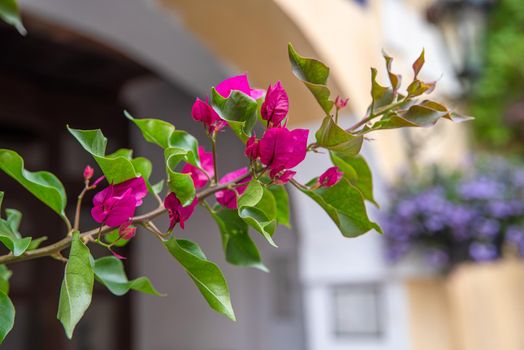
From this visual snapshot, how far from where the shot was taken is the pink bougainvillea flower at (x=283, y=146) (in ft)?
1.52

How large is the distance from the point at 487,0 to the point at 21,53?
1.80 m

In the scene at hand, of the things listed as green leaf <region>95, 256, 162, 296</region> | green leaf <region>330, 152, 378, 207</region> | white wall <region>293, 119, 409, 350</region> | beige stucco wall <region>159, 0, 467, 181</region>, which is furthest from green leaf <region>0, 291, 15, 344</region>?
white wall <region>293, 119, 409, 350</region>

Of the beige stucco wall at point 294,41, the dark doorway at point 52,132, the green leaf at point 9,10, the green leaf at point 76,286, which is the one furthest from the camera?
the dark doorway at point 52,132

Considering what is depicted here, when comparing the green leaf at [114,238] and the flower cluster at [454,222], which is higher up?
the flower cluster at [454,222]

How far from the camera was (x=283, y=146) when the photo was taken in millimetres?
466

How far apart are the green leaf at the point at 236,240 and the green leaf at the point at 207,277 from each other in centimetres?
9

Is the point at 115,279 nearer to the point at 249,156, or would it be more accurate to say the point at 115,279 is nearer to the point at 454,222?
the point at 249,156

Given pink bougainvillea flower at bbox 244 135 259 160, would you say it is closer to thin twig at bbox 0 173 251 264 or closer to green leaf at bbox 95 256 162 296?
thin twig at bbox 0 173 251 264

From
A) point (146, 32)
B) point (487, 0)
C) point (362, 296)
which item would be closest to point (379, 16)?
point (487, 0)

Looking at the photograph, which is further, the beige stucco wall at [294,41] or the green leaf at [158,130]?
the beige stucco wall at [294,41]

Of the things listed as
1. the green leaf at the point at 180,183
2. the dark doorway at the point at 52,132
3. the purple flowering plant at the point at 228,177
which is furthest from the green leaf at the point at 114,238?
the dark doorway at the point at 52,132

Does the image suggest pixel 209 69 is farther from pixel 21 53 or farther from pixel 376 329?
pixel 376 329

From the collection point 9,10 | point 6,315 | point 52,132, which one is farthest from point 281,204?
point 52,132

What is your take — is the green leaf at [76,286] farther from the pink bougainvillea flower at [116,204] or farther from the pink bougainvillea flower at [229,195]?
the pink bougainvillea flower at [229,195]
